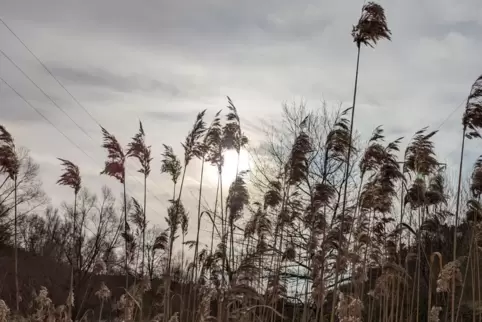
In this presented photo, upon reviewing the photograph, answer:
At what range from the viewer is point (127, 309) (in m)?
6.04

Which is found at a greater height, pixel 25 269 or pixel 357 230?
pixel 357 230

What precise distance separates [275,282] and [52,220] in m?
A: 56.2

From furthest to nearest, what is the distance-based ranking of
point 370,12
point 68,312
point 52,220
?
point 52,220, point 68,312, point 370,12

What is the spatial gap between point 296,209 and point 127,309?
486cm

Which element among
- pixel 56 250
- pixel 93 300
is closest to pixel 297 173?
pixel 93 300

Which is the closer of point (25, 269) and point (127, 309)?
point (127, 309)

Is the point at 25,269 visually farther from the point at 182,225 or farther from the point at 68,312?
the point at 68,312

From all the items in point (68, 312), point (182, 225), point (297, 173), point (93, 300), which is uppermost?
point (297, 173)

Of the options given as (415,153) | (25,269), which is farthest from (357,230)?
(25,269)

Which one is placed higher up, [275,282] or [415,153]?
[415,153]

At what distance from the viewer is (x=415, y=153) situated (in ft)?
25.6

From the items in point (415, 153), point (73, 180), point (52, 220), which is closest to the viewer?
point (415, 153)

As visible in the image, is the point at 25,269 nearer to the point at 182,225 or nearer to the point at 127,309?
the point at 182,225

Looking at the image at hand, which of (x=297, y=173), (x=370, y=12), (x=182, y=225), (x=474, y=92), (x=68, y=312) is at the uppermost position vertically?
(x=370, y=12)
